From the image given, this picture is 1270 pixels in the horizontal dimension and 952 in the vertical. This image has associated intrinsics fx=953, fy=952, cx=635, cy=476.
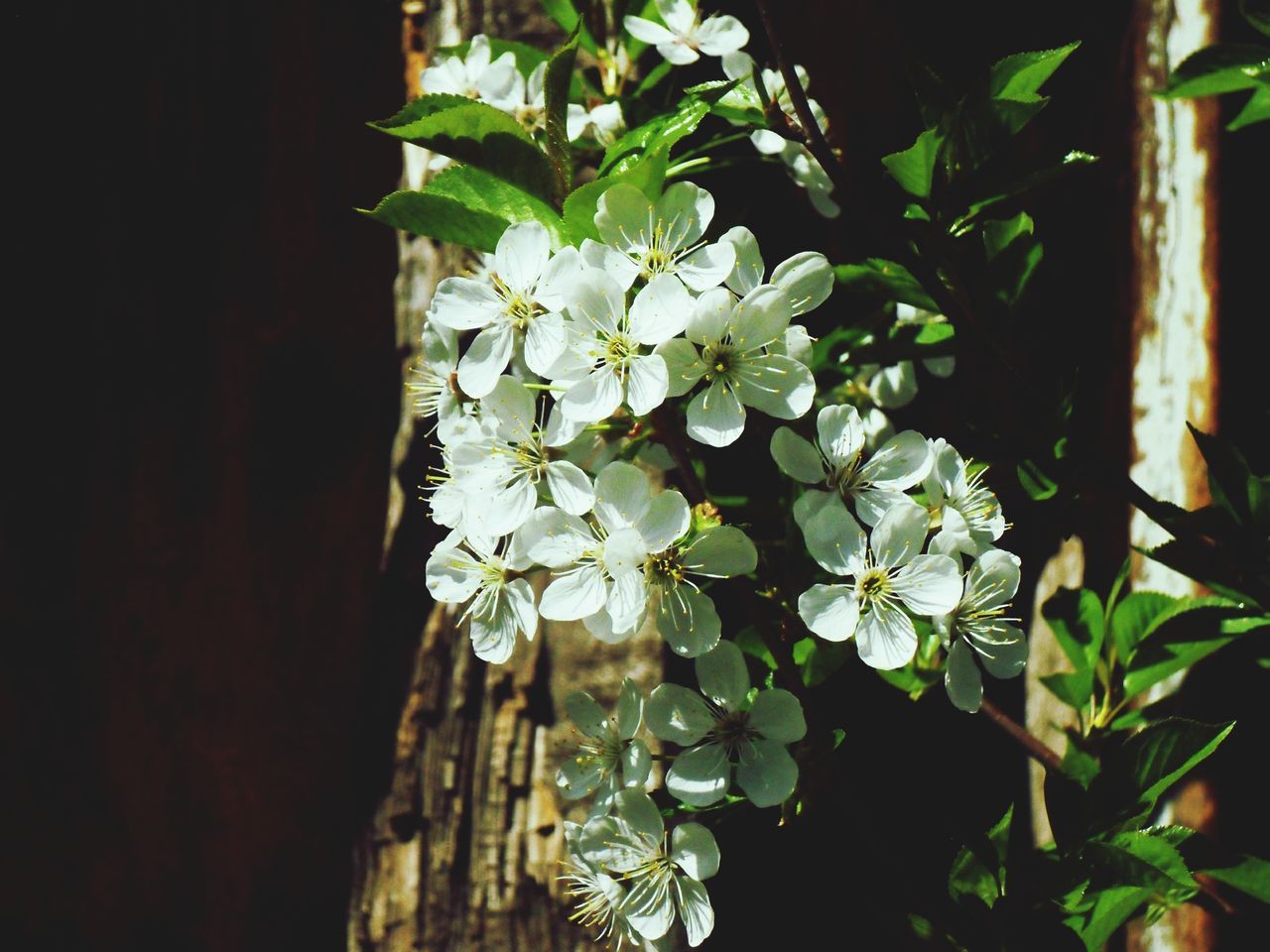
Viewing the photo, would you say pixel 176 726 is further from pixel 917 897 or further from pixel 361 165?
pixel 917 897

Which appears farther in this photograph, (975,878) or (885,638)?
(975,878)

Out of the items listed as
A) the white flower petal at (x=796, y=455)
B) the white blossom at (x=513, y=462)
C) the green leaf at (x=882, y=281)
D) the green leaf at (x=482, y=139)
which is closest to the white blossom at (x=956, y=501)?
the white flower petal at (x=796, y=455)

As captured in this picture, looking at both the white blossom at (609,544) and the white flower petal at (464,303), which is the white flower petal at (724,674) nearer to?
the white blossom at (609,544)

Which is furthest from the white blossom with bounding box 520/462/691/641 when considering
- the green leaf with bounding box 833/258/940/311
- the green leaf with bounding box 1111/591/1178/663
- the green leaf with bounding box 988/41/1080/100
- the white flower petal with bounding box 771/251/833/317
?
the green leaf with bounding box 1111/591/1178/663

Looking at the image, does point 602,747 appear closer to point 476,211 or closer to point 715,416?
point 715,416

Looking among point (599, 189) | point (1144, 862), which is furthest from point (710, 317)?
point (1144, 862)

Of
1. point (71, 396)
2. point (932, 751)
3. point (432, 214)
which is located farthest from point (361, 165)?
point (932, 751)
